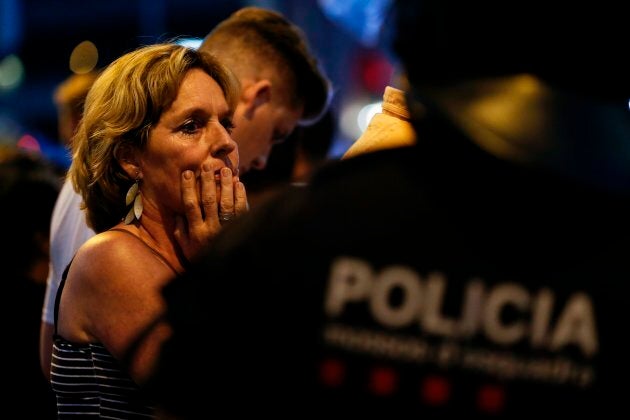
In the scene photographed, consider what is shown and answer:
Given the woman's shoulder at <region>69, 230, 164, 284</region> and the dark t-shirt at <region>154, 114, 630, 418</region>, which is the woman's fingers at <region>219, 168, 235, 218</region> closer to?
the woman's shoulder at <region>69, 230, 164, 284</region>

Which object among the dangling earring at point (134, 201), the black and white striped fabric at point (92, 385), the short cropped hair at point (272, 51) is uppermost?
the short cropped hair at point (272, 51)

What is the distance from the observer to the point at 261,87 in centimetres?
393

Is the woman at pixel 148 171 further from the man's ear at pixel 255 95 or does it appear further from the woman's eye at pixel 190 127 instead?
the man's ear at pixel 255 95

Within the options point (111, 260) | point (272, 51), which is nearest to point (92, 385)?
point (111, 260)

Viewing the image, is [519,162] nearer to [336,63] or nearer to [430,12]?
[430,12]

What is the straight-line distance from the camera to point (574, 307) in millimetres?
1498

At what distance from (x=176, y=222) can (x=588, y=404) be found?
171 centimetres

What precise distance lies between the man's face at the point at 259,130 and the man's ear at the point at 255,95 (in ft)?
0.04

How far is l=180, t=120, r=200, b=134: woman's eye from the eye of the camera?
2928mm

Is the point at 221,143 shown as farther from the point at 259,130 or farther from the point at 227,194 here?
the point at 259,130

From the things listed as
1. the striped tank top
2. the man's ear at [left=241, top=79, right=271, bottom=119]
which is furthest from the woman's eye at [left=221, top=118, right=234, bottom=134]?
the man's ear at [left=241, top=79, right=271, bottom=119]

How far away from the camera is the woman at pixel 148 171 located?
2.70 meters

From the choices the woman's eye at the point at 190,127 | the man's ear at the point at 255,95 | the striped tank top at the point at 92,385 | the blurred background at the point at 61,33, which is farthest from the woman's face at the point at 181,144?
the blurred background at the point at 61,33

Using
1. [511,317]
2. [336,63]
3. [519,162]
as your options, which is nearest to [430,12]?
[519,162]
